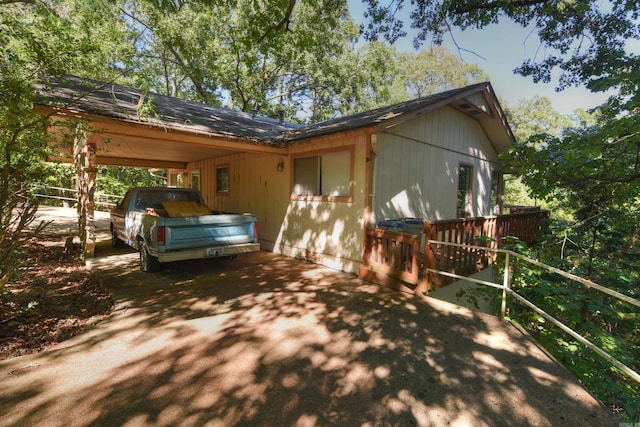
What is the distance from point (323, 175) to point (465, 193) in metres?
5.34

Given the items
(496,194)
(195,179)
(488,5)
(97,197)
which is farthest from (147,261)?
(97,197)

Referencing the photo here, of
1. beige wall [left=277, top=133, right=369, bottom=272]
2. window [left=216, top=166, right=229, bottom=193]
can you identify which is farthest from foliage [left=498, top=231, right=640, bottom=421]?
window [left=216, top=166, right=229, bottom=193]

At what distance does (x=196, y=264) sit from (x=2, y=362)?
406cm

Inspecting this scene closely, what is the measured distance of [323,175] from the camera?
272 inches

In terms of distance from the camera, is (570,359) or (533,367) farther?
(570,359)

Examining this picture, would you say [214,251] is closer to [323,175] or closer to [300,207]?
[300,207]

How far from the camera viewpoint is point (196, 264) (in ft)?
22.5

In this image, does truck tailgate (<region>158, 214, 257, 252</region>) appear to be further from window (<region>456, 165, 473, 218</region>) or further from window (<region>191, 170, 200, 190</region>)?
window (<region>191, 170, 200, 190</region>)

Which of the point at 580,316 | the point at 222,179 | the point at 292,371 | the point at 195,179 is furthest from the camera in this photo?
the point at 195,179

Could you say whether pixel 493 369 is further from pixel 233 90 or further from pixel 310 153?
pixel 233 90

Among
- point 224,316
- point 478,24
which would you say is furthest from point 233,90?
point 224,316

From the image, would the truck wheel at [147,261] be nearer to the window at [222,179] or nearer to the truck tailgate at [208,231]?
the truck tailgate at [208,231]

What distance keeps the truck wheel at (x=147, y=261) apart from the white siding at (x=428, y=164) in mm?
4749

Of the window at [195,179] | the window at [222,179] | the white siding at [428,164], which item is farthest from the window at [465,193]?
the window at [195,179]
